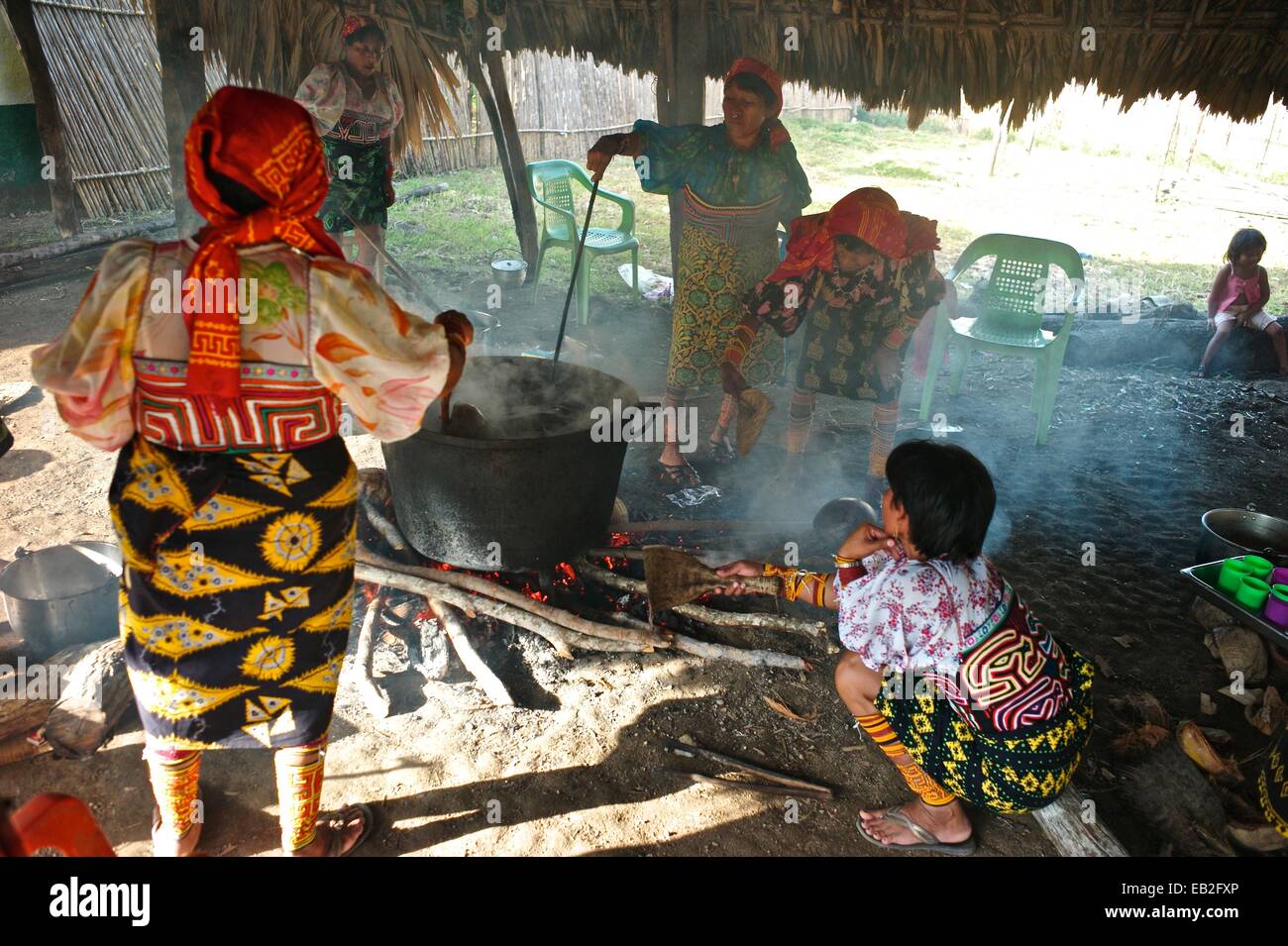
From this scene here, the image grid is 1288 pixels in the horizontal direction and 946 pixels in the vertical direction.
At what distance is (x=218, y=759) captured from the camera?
2.80m

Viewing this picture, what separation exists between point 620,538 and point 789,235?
5.89 feet

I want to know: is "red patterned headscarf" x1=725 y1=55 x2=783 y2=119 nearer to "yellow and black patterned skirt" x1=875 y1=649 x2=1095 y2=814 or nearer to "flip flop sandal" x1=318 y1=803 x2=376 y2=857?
"yellow and black patterned skirt" x1=875 y1=649 x2=1095 y2=814

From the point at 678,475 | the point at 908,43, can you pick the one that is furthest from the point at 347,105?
the point at 908,43

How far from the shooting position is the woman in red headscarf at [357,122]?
16.4ft

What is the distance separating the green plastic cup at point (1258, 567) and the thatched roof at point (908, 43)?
3.08 metres

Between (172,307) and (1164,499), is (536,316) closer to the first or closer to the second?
(1164,499)

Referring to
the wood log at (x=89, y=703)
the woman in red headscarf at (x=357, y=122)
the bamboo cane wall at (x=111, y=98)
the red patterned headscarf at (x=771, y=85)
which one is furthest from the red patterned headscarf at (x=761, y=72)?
the bamboo cane wall at (x=111, y=98)

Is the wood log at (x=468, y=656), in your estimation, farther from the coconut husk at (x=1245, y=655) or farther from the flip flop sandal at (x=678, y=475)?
the coconut husk at (x=1245, y=655)

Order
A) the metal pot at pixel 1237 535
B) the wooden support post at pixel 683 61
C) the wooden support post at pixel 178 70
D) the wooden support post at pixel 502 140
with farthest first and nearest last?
the wooden support post at pixel 502 140 < the wooden support post at pixel 683 61 < the wooden support post at pixel 178 70 < the metal pot at pixel 1237 535

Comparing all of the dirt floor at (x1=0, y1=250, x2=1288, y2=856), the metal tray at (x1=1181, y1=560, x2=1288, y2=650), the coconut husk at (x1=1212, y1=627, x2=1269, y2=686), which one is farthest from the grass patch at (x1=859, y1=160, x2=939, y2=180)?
the coconut husk at (x1=1212, y1=627, x2=1269, y2=686)

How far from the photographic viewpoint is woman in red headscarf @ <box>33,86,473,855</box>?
1727mm

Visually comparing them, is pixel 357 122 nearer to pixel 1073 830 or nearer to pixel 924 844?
pixel 924 844

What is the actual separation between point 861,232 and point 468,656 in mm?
2754
